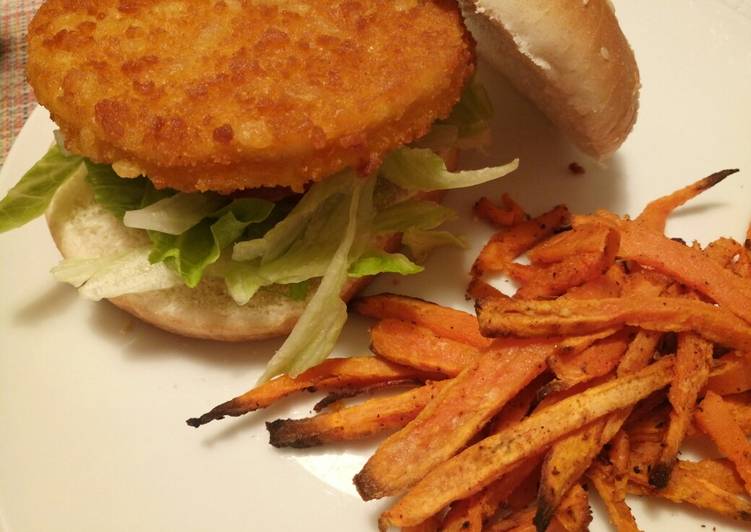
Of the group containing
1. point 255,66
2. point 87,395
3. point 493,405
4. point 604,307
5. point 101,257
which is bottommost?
point 87,395

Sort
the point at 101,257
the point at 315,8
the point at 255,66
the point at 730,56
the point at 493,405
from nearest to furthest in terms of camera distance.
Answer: the point at 493,405, the point at 255,66, the point at 315,8, the point at 101,257, the point at 730,56

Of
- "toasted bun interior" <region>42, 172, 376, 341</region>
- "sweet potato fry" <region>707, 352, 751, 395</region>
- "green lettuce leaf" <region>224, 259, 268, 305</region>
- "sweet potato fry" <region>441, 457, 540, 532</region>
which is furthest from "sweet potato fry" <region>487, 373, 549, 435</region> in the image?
"green lettuce leaf" <region>224, 259, 268, 305</region>

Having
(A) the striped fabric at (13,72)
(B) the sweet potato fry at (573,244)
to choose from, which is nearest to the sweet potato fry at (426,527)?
(B) the sweet potato fry at (573,244)

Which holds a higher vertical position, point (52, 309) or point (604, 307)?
point (604, 307)

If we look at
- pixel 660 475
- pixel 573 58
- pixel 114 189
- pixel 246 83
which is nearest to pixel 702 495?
pixel 660 475

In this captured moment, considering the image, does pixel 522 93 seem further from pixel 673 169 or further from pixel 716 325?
pixel 716 325

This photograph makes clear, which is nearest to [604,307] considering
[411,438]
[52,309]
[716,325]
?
[716,325]
